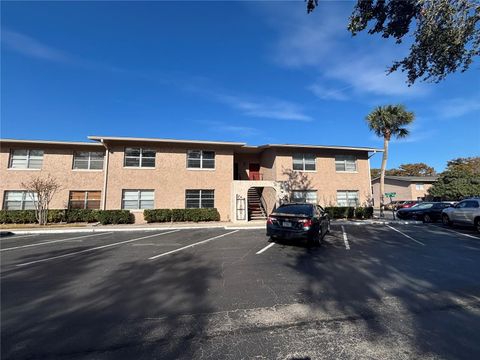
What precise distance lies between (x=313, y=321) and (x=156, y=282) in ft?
11.1

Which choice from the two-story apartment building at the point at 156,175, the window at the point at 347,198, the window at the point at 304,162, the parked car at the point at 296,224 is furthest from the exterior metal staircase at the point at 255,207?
the parked car at the point at 296,224

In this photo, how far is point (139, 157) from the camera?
1908 cm

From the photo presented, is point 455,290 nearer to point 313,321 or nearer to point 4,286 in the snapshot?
point 313,321

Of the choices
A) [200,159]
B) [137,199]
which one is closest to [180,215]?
[137,199]

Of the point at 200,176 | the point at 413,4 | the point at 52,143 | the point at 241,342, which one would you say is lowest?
the point at 241,342

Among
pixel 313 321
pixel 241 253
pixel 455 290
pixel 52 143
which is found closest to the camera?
pixel 313 321

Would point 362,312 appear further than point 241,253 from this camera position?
No

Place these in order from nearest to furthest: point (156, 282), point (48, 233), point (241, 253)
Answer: point (156, 282) < point (241, 253) < point (48, 233)

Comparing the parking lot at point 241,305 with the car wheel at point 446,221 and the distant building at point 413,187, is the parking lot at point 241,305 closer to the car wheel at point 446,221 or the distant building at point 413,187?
the car wheel at point 446,221

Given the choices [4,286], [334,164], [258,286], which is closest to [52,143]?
[4,286]

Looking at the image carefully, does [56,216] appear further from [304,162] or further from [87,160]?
[304,162]

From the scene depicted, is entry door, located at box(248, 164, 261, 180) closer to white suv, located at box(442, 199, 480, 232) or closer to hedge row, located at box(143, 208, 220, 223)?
hedge row, located at box(143, 208, 220, 223)

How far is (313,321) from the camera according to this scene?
3.76m

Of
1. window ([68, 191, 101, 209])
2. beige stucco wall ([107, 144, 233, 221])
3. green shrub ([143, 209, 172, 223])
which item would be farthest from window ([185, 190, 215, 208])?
window ([68, 191, 101, 209])
